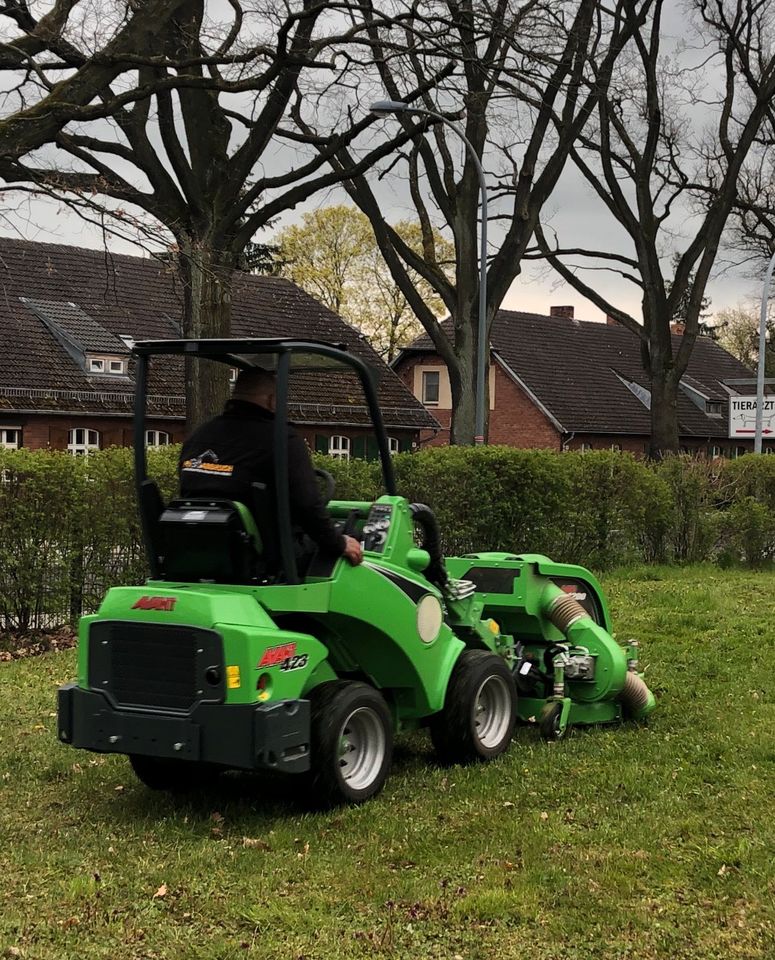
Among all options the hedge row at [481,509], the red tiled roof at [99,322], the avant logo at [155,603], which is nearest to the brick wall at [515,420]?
the red tiled roof at [99,322]

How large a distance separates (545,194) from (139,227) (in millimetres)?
13087

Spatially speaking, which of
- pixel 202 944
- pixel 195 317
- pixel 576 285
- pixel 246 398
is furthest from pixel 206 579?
pixel 576 285

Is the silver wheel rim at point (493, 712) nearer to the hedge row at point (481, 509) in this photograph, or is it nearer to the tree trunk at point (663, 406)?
the hedge row at point (481, 509)

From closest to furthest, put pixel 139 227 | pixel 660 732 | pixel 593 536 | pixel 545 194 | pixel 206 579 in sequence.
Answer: pixel 206 579, pixel 660 732, pixel 139 227, pixel 593 536, pixel 545 194

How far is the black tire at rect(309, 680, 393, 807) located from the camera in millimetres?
5852

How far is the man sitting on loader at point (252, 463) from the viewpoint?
582 centimetres

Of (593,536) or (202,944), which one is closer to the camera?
(202,944)

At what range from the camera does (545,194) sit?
76.2 feet

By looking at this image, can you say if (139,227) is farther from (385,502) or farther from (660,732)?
(660,732)

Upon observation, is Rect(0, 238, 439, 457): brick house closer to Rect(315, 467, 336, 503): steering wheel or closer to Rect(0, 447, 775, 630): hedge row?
Rect(0, 447, 775, 630): hedge row

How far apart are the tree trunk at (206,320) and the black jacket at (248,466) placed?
8811 millimetres

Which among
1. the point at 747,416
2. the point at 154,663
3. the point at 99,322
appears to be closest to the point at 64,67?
the point at 154,663

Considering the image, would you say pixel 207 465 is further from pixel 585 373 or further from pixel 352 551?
pixel 585 373

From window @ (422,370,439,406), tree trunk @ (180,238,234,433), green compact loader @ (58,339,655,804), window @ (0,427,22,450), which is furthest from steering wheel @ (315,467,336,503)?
window @ (422,370,439,406)
